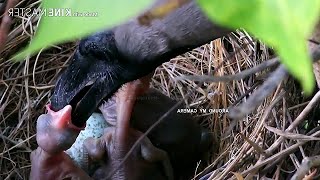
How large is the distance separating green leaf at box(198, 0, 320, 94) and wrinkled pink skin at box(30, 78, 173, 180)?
1423 millimetres

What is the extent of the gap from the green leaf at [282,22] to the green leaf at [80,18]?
1.1 inches

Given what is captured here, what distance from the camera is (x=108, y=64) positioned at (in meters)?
1.36

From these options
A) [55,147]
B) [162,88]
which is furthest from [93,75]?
[162,88]

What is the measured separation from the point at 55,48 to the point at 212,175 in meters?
0.87

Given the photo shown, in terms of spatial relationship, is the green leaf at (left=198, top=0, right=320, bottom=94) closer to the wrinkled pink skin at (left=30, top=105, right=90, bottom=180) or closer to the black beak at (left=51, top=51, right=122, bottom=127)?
the black beak at (left=51, top=51, right=122, bottom=127)

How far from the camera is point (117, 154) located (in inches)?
72.0

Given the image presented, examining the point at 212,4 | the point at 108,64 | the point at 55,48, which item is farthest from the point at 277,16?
the point at 55,48

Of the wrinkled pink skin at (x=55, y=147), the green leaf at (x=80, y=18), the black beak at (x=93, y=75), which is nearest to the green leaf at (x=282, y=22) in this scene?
the green leaf at (x=80, y=18)

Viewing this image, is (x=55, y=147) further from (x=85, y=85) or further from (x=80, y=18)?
(x=80, y=18)

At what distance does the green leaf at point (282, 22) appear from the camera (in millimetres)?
199

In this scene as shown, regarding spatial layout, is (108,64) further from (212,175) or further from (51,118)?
(212,175)

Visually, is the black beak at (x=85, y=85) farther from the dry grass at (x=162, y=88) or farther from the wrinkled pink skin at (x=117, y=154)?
the dry grass at (x=162, y=88)

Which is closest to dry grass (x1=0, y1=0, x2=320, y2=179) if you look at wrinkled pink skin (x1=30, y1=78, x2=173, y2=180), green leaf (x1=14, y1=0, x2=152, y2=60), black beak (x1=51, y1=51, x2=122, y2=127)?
wrinkled pink skin (x1=30, y1=78, x2=173, y2=180)

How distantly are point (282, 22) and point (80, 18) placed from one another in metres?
0.07
